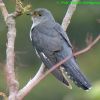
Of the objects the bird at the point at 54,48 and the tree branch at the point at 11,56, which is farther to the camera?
the bird at the point at 54,48

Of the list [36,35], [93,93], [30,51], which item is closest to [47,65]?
[36,35]

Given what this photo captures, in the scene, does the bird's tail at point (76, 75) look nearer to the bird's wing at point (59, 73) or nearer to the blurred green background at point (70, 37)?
the bird's wing at point (59, 73)

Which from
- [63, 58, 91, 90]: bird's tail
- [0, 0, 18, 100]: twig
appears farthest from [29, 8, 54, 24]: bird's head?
[0, 0, 18, 100]: twig

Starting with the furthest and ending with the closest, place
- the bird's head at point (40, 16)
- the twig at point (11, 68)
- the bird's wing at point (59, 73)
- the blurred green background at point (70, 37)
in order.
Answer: the blurred green background at point (70, 37)
the bird's head at point (40, 16)
the bird's wing at point (59, 73)
the twig at point (11, 68)

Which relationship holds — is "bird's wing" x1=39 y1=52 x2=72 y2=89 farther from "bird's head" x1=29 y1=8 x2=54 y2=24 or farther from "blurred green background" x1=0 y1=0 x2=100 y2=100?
"blurred green background" x1=0 y1=0 x2=100 y2=100

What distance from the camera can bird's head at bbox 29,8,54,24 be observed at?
6.40 m

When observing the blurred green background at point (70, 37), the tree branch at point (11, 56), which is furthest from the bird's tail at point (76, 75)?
the blurred green background at point (70, 37)

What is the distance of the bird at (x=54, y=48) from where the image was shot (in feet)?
17.3

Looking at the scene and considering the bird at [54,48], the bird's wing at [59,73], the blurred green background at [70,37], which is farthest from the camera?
the blurred green background at [70,37]

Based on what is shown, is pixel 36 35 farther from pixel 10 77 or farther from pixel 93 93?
pixel 10 77

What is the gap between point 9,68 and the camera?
3830 mm

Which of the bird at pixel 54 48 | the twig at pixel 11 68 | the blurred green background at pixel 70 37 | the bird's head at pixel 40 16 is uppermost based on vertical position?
the twig at pixel 11 68

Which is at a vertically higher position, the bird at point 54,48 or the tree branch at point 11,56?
the tree branch at point 11,56

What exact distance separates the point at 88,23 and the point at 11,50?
10.9 metres
